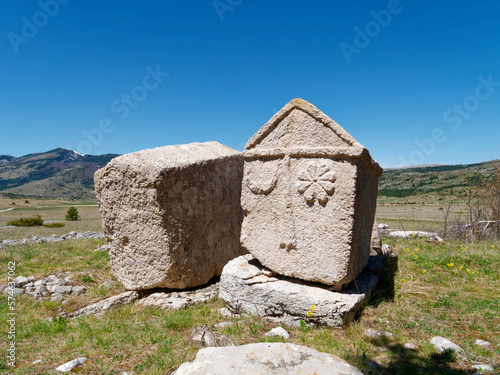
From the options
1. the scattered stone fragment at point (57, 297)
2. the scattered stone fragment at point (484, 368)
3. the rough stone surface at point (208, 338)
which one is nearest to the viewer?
the scattered stone fragment at point (484, 368)

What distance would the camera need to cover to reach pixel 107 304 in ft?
14.2

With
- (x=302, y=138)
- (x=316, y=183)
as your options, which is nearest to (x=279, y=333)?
(x=316, y=183)

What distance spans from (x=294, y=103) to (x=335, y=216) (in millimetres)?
1424

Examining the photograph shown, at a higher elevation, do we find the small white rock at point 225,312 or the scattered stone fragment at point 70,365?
the small white rock at point 225,312

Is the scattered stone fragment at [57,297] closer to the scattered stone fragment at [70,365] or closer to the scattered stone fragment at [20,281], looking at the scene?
the scattered stone fragment at [20,281]

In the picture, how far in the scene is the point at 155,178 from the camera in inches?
159

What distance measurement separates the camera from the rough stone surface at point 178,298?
13.9ft

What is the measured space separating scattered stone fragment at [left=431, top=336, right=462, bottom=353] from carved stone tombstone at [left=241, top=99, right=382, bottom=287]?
0.93m

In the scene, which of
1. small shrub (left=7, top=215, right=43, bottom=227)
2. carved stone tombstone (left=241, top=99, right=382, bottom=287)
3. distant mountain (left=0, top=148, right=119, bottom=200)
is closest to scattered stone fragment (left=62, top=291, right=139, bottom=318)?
carved stone tombstone (left=241, top=99, right=382, bottom=287)

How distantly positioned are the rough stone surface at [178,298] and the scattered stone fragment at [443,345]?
8.78 feet

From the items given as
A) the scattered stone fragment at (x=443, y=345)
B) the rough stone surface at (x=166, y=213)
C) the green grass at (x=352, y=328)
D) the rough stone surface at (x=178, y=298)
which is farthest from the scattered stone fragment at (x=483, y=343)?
the rough stone surface at (x=166, y=213)

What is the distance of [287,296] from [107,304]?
2.52 meters

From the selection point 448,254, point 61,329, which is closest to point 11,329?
point 61,329

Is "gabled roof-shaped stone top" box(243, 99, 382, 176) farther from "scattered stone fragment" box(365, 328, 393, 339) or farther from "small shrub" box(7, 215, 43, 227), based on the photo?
"small shrub" box(7, 215, 43, 227)
